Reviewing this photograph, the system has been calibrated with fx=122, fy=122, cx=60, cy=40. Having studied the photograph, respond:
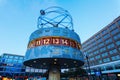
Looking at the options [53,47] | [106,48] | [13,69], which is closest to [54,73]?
[53,47]

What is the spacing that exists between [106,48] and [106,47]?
2.59ft

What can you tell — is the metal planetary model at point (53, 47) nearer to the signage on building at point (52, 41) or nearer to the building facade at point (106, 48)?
the signage on building at point (52, 41)

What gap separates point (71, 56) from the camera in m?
29.7

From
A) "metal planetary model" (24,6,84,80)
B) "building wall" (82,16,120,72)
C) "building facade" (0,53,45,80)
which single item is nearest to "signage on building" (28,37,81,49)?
"metal planetary model" (24,6,84,80)

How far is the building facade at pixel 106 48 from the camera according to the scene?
247 ft

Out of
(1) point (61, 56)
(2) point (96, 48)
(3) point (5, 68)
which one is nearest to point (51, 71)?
(1) point (61, 56)

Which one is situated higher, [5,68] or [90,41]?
[90,41]

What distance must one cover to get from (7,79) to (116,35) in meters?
82.9

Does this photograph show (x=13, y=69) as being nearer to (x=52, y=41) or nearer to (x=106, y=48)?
(x=52, y=41)

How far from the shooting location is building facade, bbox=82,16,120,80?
247ft

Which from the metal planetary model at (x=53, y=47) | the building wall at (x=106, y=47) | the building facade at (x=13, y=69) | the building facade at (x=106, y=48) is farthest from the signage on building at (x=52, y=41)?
the building facade at (x=13, y=69)

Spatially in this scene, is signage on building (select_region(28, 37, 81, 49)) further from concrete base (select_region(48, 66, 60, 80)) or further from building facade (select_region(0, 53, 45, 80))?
building facade (select_region(0, 53, 45, 80))

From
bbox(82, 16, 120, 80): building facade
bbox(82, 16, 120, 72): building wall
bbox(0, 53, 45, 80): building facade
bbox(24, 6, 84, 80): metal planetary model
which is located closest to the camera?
bbox(24, 6, 84, 80): metal planetary model

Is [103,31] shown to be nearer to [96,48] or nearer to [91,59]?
[96,48]
